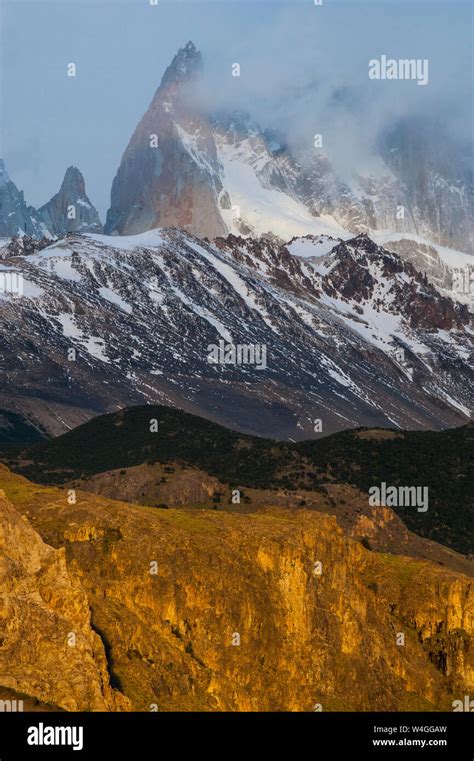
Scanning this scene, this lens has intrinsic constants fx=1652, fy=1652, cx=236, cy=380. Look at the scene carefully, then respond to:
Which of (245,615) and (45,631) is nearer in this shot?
(45,631)

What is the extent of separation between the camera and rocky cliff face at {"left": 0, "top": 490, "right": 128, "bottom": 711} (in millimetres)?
72625

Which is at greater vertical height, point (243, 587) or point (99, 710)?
point (243, 587)

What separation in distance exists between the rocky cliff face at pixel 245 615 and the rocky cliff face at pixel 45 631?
6.82m

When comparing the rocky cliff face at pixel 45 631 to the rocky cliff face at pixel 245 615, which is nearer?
the rocky cliff face at pixel 45 631

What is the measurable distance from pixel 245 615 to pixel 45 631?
30197 mm

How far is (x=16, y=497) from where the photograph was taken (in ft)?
350

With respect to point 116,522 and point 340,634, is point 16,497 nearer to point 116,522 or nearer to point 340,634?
point 116,522

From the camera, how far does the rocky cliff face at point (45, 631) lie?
72.6 metres

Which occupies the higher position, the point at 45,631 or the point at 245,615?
the point at 245,615

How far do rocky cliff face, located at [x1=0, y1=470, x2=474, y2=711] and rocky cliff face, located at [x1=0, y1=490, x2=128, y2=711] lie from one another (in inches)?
269

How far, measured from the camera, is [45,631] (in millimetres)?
74875
